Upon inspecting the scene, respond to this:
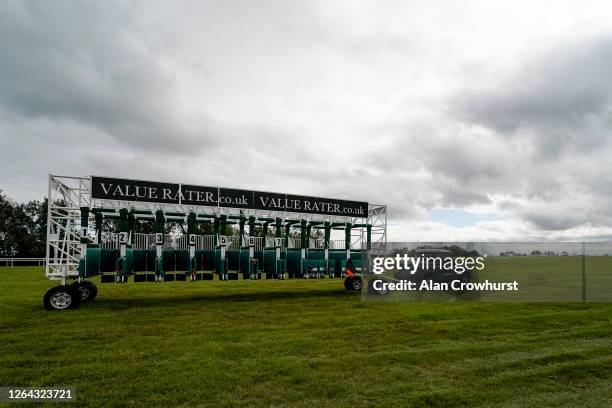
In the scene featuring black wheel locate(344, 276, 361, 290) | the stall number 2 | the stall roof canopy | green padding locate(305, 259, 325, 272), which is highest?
the stall roof canopy

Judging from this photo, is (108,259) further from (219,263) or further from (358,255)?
(358,255)

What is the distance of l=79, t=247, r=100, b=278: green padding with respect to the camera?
14.4 m

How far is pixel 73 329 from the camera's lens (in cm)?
1033

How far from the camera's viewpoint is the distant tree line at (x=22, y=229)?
59281 mm

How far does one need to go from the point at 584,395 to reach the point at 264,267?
14299 millimetres

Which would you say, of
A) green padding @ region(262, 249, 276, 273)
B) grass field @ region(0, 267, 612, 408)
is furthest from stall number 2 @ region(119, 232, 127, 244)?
green padding @ region(262, 249, 276, 273)

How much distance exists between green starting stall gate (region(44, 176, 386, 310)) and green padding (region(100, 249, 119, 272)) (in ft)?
0.11

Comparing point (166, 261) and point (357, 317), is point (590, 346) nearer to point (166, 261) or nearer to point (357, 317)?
point (357, 317)

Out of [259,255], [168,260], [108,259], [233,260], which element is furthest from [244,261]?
[108,259]

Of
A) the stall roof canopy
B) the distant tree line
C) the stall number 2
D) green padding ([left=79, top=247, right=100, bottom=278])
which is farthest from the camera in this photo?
the distant tree line

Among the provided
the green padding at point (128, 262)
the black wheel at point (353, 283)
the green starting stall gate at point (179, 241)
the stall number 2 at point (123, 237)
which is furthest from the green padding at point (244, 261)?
the black wheel at point (353, 283)

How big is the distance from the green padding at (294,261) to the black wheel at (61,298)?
9.37m

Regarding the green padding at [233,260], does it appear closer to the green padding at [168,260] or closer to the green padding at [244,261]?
the green padding at [244,261]

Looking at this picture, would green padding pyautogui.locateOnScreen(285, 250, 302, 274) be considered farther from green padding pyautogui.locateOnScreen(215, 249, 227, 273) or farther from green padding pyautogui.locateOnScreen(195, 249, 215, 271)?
green padding pyautogui.locateOnScreen(195, 249, 215, 271)
